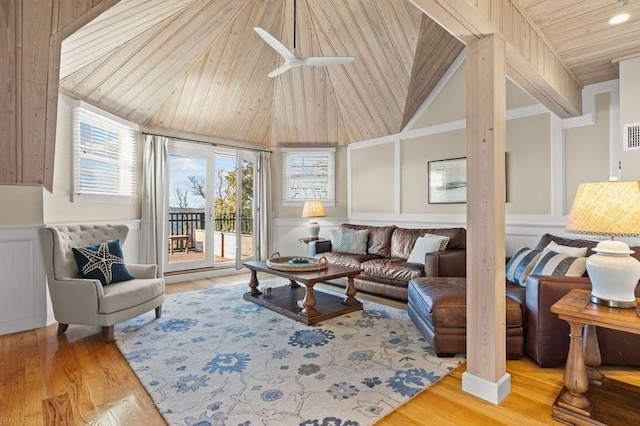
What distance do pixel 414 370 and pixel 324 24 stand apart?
4.08 metres

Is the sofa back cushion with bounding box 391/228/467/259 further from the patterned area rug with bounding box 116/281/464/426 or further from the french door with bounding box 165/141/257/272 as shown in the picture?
the french door with bounding box 165/141/257/272

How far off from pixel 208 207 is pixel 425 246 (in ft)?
12.1

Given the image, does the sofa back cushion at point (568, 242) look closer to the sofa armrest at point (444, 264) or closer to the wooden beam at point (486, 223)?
the sofa armrest at point (444, 264)

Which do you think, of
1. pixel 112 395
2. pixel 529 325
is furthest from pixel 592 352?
pixel 112 395

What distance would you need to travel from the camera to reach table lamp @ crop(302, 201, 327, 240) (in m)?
5.70

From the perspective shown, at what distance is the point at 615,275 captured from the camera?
1845 millimetres

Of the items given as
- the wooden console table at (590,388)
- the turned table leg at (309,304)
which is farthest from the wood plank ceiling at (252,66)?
the wooden console table at (590,388)

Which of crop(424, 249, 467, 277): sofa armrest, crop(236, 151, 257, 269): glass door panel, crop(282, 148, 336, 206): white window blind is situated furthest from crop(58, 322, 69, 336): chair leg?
crop(282, 148, 336, 206): white window blind

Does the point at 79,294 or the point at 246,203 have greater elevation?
the point at 246,203

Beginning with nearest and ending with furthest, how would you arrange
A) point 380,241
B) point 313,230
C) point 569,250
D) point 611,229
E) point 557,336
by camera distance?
point 611,229 < point 557,336 < point 569,250 < point 380,241 < point 313,230

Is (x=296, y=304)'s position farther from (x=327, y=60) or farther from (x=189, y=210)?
(x=189, y=210)

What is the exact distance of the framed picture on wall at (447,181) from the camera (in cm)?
471

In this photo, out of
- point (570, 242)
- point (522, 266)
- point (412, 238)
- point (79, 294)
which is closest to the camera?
point (79, 294)

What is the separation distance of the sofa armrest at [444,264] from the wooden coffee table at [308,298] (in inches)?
32.1
